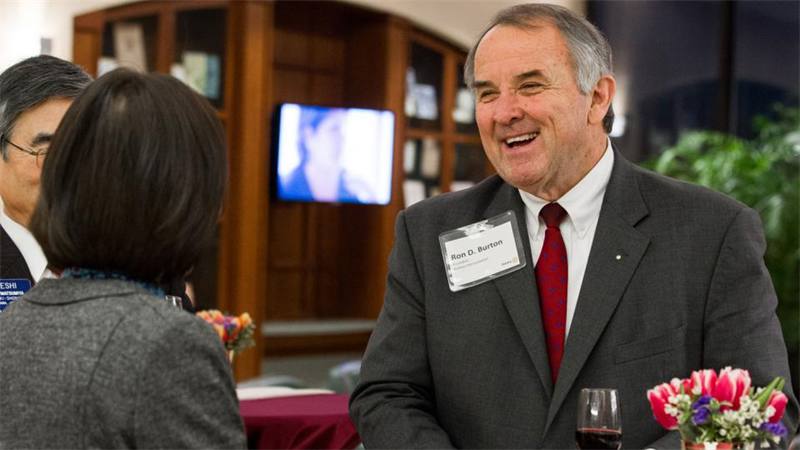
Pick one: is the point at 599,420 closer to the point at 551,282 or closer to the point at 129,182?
the point at 551,282

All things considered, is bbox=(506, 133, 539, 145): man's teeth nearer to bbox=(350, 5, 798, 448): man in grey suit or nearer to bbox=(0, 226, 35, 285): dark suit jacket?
bbox=(350, 5, 798, 448): man in grey suit

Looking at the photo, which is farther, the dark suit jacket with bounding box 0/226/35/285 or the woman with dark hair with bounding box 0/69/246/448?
the dark suit jacket with bounding box 0/226/35/285

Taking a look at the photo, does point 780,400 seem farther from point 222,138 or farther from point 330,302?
point 330,302

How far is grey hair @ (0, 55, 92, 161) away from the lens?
242 cm

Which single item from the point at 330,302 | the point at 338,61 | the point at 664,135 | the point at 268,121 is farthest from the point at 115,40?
the point at 664,135

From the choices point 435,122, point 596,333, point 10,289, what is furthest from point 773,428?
point 435,122

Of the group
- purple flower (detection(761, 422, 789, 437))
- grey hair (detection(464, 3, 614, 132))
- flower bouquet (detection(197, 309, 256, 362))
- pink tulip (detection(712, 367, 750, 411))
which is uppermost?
grey hair (detection(464, 3, 614, 132))

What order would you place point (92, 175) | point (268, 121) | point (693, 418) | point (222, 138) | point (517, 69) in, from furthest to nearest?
1. point (268, 121)
2. point (517, 69)
3. point (693, 418)
4. point (222, 138)
5. point (92, 175)

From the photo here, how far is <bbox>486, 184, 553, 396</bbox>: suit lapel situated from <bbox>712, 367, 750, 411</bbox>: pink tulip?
556 millimetres

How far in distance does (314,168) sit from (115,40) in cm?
201

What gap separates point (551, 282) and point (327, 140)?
6519 millimetres

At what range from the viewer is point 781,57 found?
345 inches

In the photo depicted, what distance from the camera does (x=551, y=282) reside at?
229 cm

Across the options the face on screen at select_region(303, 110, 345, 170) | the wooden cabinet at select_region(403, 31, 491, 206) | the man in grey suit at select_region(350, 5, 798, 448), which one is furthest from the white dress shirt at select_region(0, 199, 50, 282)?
the wooden cabinet at select_region(403, 31, 491, 206)
